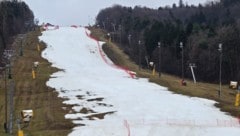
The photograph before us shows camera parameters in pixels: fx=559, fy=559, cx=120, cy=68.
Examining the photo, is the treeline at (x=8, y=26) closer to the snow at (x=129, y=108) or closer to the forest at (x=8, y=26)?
the forest at (x=8, y=26)

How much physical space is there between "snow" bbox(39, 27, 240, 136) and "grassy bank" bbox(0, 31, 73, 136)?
138cm

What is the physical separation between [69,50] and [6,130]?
90.3 metres

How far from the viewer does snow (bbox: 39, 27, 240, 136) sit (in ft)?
157

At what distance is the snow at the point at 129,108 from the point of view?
47.8m

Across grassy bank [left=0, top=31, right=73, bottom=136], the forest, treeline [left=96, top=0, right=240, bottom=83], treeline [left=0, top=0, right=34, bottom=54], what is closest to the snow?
grassy bank [left=0, top=31, right=73, bottom=136]

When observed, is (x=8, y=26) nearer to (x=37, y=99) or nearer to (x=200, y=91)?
(x=37, y=99)

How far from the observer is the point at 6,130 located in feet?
161

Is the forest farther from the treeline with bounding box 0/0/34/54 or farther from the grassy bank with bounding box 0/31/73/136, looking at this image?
the grassy bank with bounding box 0/31/73/136

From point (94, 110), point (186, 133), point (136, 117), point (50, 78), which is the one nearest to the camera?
point (186, 133)

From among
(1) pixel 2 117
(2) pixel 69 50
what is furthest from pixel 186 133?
(2) pixel 69 50

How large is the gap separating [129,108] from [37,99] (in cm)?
1547

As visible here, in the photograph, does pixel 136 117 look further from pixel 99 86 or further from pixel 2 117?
pixel 99 86

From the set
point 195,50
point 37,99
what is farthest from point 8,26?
point 37,99

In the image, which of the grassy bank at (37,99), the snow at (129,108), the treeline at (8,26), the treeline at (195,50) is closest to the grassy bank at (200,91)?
the snow at (129,108)
